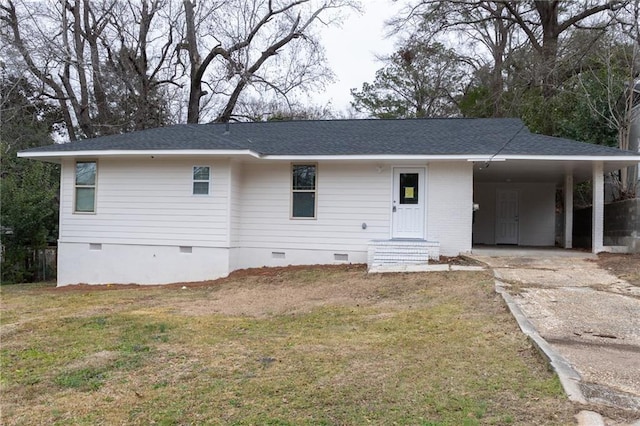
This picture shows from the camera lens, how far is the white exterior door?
56.2 ft

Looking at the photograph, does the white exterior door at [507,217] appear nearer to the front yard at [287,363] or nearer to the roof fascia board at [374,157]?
the roof fascia board at [374,157]

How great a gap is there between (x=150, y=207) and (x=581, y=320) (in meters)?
10.4

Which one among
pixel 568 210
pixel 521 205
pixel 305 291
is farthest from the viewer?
pixel 521 205

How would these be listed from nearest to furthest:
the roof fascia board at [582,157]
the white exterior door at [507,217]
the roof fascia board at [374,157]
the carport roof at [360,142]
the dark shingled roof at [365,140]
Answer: the roof fascia board at [582,157]
the roof fascia board at [374,157]
the carport roof at [360,142]
the dark shingled roof at [365,140]
the white exterior door at [507,217]

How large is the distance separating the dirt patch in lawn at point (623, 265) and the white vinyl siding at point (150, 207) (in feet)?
28.9

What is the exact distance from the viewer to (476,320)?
643 centimetres

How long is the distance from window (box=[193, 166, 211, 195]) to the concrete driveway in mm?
7010

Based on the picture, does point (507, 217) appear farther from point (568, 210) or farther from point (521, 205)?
point (568, 210)

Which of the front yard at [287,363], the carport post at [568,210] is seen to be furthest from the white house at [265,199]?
the front yard at [287,363]

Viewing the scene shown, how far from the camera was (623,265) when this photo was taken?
10.7 metres

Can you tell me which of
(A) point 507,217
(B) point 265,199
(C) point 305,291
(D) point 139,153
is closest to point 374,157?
(B) point 265,199

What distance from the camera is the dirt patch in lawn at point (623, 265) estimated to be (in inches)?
373

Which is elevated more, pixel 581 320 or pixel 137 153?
pixel 137 153

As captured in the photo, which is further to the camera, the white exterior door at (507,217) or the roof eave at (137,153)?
the white exterior door at (507,217)
